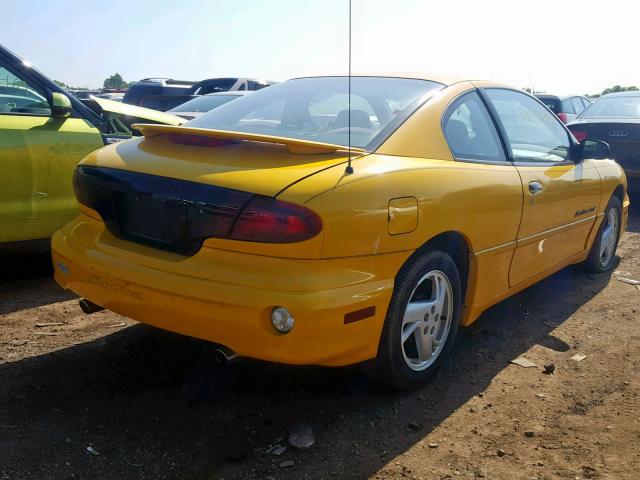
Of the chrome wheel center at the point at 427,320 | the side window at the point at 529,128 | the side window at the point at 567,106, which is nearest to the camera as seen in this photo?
the chrome wheel center at the point at 427,320

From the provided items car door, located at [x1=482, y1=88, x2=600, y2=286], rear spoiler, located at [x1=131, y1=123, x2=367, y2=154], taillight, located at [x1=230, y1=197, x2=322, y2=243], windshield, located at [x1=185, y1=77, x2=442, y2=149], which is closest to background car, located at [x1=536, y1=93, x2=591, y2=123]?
car door, located at [x1=482, y1=88, x2=600, y2=286]

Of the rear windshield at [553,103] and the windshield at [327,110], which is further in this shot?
the rear windshield at [553,103]

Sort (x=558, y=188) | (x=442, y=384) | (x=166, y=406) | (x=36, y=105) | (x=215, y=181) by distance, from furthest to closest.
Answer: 1. (x=36, y=105)
2. (x=558, y=188)
3. (x=442, y=384)
4. (x=166, y=406)
5. (x=215, y=181)

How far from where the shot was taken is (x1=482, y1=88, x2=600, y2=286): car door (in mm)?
3701

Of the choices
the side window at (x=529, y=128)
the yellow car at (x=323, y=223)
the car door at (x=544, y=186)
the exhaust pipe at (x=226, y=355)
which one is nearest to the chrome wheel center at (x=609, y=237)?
the car door at (x=544, y=186)

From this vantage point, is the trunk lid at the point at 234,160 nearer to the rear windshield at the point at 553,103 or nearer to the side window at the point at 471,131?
the side window at the point at 471,131

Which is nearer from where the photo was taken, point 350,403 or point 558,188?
point 350,403

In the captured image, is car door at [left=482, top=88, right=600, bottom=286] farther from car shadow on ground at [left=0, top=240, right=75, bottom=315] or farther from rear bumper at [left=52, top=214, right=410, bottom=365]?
car shadow on ground at [left=0, top=240, right=75, bottom=315]

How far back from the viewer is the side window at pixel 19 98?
4.31m

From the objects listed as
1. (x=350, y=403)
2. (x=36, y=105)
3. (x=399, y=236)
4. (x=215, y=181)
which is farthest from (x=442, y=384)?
(x=36, y=105)

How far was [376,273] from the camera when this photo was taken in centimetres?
264

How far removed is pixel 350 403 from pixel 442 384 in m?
0.53

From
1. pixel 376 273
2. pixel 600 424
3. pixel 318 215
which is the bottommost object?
pixel 600 424

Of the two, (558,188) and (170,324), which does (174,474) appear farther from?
(558,188)
